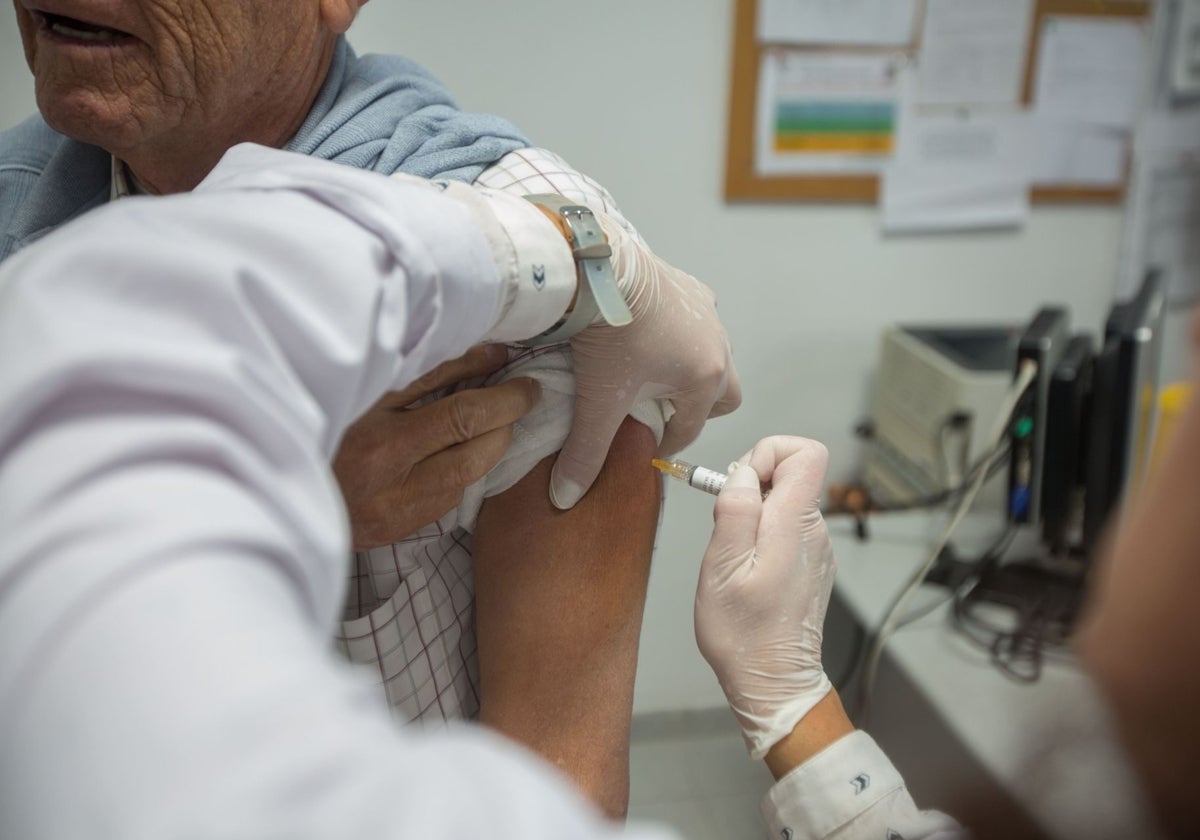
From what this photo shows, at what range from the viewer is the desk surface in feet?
1.76

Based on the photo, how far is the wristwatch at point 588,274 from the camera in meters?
0.82

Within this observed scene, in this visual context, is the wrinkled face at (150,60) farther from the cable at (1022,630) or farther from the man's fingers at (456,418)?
the cable at (1022,630)

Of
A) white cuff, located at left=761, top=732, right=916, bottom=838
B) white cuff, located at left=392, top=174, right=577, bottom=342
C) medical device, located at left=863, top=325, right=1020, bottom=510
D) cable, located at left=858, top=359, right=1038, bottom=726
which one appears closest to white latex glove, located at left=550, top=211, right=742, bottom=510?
white cuff, located at left=392, top=174, right=577, bottom=342

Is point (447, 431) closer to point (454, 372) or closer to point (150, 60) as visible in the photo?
point (454, 372)

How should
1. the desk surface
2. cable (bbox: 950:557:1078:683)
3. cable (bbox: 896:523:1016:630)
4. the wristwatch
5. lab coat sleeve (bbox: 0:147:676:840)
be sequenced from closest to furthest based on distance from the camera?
→ 1. lab coat sleeve (bbox: 0:147:676:840)
2. the desk surface
3. the wristwatch
4. cable (bbox: 950:557:1078:683)
5. cable (bbox: 896:523:1016:630)

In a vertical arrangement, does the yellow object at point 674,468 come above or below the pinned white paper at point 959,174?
below

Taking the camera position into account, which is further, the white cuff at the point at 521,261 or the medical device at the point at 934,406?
the medical device at the point at 934,406

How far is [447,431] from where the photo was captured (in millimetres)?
900

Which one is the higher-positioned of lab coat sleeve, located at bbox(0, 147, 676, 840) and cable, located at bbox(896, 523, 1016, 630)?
lab coat sleeve, located at bbox(0, 147, 676, 840)

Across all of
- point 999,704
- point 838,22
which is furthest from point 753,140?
A: point 999,704

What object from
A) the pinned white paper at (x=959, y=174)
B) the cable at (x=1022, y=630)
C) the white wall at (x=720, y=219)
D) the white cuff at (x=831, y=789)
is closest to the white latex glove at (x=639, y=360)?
the white cuff at (x=831, y=789)

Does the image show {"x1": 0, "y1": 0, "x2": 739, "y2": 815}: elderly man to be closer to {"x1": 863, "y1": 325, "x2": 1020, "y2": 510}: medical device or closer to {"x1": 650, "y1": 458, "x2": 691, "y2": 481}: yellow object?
{"x1": 650, "y1": 458, "x2": 691, "y2": 481}: yellow object

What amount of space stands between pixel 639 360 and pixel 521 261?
0.77 feet

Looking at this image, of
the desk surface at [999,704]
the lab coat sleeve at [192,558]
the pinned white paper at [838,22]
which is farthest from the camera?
the pinned white paper at [838,22]
